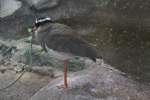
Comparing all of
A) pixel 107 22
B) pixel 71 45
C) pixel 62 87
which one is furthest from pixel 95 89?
pixel 107 22

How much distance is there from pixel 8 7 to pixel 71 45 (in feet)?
10.5

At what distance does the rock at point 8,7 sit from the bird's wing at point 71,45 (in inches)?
116

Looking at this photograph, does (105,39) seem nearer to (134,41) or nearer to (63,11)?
(134,41)

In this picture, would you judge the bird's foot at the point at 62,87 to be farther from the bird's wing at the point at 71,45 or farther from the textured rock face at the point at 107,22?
the textured rock face at the point at 107,22

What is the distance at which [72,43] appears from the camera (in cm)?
469

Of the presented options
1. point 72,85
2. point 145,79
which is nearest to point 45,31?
point 72,85

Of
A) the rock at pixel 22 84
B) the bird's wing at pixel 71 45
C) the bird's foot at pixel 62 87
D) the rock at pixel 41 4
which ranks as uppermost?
the bird's wing at pixel 71 45

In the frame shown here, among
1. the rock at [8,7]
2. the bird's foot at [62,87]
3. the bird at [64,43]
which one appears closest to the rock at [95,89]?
the bird's foot at [62,87]

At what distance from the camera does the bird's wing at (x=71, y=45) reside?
4.66 metres

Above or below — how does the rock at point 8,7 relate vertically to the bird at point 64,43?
below

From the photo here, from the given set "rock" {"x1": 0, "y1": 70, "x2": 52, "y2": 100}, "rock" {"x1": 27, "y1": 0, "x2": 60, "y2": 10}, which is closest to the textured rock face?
"rock" {"x1": 27, "y1": 0, "x2": 60, "y2": 10}

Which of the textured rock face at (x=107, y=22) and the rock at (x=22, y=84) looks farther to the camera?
the textured rock face at (x=107, y=22)

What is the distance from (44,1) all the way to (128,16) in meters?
1.54

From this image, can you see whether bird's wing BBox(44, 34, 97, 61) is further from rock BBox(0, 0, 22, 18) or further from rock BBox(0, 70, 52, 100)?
rock BBox(0, 0, 22, 18)
